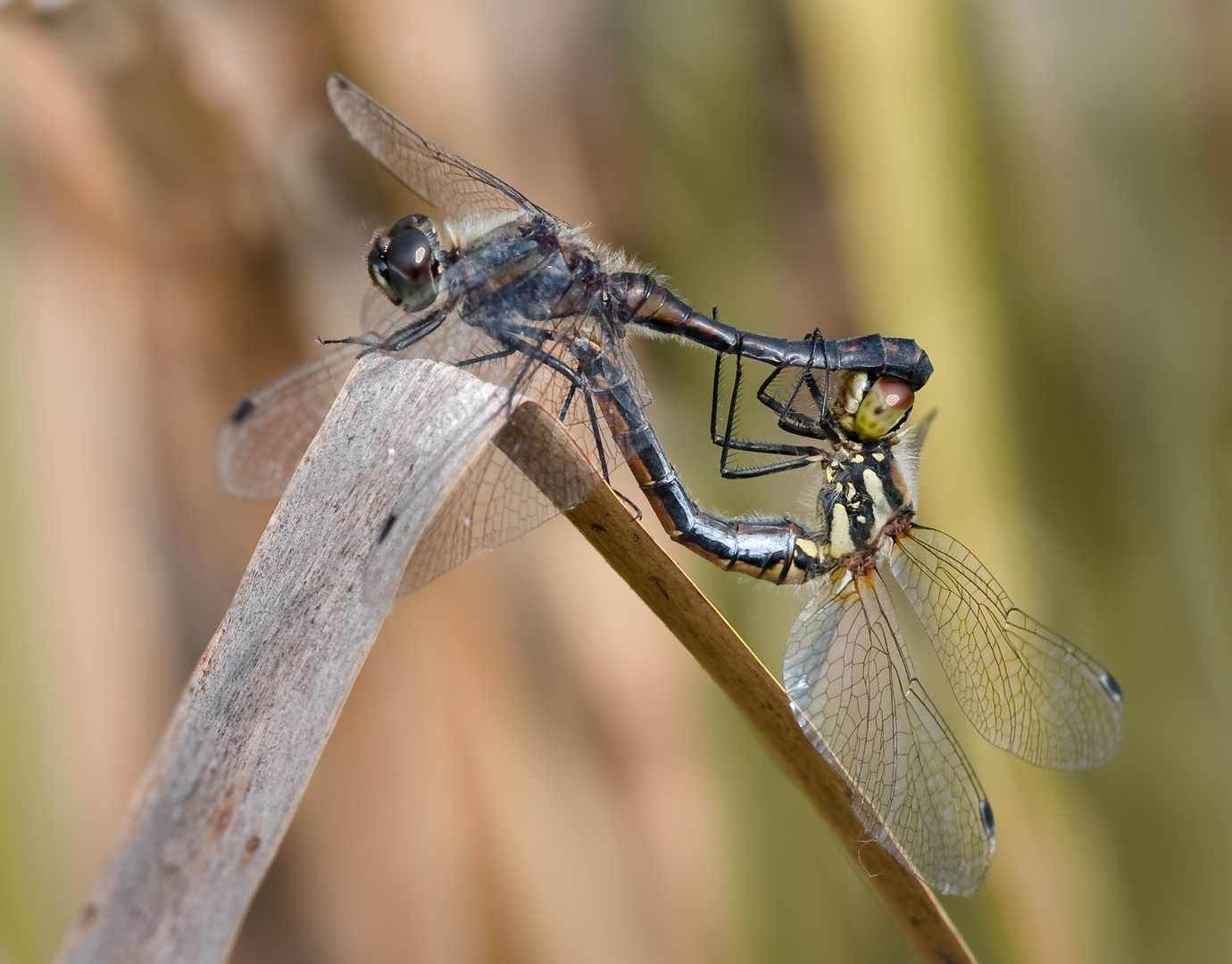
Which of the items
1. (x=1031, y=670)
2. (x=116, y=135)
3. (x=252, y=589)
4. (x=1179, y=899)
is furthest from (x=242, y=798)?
(x=1179, y=899)

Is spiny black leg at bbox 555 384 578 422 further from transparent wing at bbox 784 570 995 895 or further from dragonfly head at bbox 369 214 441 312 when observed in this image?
transparent wing at bbox 784 570 995 895

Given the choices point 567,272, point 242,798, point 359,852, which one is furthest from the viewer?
point 359,852

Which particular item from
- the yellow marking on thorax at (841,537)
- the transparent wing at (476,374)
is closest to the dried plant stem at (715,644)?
the transparent wing at (476,374)

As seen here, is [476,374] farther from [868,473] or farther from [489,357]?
[868,473]

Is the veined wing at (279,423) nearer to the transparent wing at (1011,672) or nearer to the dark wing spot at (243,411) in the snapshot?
the dark wing spot at (243,411)

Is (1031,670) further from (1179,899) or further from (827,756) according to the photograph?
(827,756)

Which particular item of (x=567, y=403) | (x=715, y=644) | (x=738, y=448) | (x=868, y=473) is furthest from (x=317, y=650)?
(x=868, y=473)

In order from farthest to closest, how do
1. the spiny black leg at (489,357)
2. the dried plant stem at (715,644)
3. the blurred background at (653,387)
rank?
the blurred background at (653,387) < the spiny black leg at (489,357) < the dried plant stem at (715,644)
